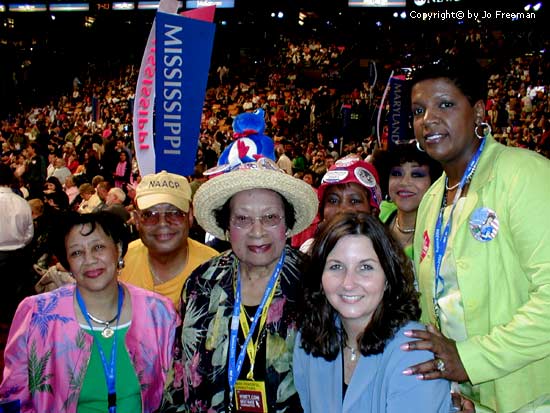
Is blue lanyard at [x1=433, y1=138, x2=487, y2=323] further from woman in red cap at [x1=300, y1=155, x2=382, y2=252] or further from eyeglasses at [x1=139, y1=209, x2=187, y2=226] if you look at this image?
eyeglasses at [x1=139, y1=209, x2=187, y2=226]

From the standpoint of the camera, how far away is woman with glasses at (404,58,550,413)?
190cm

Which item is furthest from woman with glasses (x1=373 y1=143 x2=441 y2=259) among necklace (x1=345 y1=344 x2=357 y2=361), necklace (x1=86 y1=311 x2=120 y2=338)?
necklace (x1=86 y1=311 x2=120 y2=338)

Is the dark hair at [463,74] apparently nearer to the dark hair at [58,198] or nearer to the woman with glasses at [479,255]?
the woman with glasses at [479,255]

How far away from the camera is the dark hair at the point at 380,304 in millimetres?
1890

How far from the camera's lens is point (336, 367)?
1988mm

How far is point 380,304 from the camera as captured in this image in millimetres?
1949

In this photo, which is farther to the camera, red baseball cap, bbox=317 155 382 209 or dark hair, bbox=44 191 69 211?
dark hair, bbox=44 191 69 211

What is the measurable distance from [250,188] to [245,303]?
0.48 m

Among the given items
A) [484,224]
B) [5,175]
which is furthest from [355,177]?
[5,175]

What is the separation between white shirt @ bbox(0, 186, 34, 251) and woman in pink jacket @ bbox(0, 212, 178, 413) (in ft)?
12.0

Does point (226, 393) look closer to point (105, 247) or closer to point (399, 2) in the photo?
point (105, 247)

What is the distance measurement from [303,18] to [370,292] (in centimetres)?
2956

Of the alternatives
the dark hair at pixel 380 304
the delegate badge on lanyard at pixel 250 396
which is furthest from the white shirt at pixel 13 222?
the dark hair at pixel 380 304

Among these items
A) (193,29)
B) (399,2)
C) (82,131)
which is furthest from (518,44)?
(193,29)
